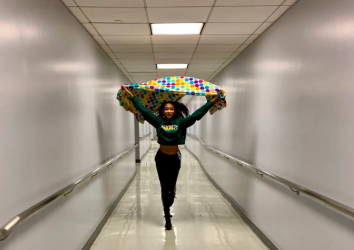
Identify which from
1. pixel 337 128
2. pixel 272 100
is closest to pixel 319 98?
pixel 337 128

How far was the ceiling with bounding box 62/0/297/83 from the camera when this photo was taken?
2369mm

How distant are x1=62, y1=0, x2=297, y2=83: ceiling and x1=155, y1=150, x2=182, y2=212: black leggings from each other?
165cm

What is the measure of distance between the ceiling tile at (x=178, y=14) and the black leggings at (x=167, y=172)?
1.71 m

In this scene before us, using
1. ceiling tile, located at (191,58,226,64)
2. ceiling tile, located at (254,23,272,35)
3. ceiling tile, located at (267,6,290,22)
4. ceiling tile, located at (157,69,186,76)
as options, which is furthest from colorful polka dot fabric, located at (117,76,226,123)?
ceiling tile, located at (157,69,186,76)

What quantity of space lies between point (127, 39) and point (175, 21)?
0.90 meters

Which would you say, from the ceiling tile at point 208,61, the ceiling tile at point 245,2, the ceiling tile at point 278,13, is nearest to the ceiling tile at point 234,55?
the ceiling tile at point 208,61

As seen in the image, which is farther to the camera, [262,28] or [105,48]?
[105,48]

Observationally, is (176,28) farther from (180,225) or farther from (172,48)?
(180,225)

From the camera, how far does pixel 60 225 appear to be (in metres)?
2.12

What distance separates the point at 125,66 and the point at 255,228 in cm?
381

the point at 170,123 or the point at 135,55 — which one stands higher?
the point at 135,55

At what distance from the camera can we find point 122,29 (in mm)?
3008

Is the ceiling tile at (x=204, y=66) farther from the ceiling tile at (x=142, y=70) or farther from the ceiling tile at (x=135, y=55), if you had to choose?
the ceiling tile at (x=135, y=55)

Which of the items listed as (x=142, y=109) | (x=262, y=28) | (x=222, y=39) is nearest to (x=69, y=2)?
(x=142, y=109)
